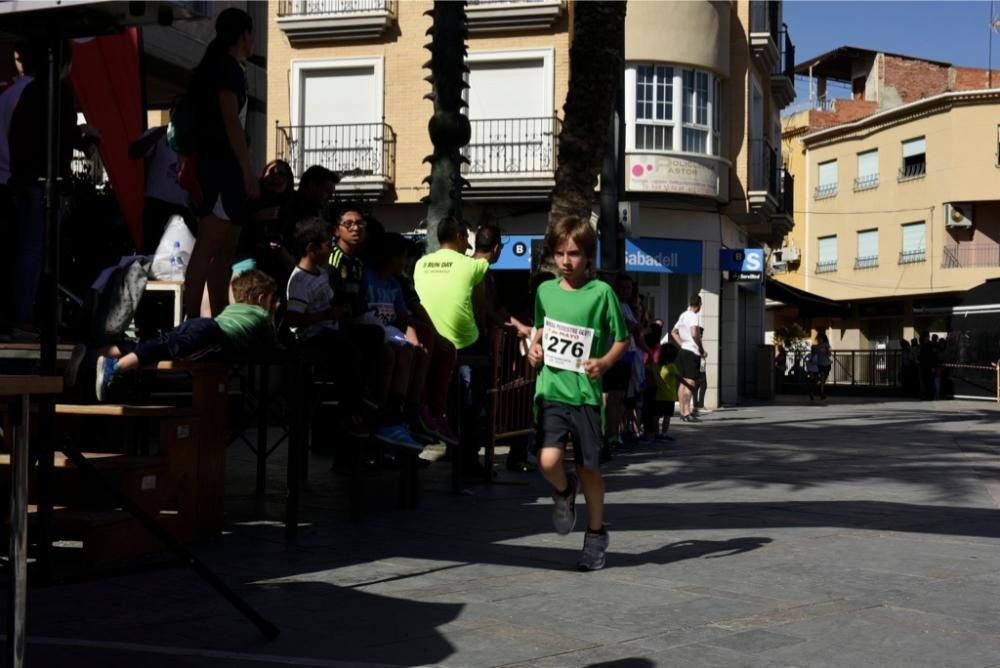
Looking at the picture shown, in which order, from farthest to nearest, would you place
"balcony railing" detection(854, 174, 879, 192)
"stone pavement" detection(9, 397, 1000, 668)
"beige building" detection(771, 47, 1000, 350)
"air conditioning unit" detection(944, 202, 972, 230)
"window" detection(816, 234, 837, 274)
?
"window" detection(816, 234, 837, 274)
"balcony railing" detection(854, 174, 879, 192)
"air conditioning unit" detection(944, 202, 972, 230)
"beige building" detection(771, 47, 1000, 350)
"stone pavement" detection(9, 397, 1000, 668)

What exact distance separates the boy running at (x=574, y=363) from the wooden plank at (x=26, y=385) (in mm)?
3600

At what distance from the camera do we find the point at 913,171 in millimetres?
55250

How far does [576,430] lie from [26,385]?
12.5ft

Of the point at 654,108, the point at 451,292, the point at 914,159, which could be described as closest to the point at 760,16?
the point at 654,108

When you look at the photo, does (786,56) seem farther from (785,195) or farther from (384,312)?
(384,312)

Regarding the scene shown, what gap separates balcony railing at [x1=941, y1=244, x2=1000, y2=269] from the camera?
53000 millimetres

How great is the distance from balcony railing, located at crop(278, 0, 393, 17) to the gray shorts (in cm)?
2702

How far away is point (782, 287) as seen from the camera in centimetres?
4231

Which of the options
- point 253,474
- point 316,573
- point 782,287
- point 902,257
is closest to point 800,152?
point 902,257

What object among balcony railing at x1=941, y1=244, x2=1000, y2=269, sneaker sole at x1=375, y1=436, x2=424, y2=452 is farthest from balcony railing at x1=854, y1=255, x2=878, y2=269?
sneaker sole at x1=375, y1=436, x2=424, y2=452

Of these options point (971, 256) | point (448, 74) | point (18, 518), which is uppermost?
point (971, 256)

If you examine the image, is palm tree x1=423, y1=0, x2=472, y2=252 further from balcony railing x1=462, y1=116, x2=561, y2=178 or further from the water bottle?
balcony railing x1=462, y1=116, x2=561, y2=178

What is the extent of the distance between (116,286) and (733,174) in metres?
27.4

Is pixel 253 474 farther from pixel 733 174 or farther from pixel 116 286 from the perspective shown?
pixel 733 174
